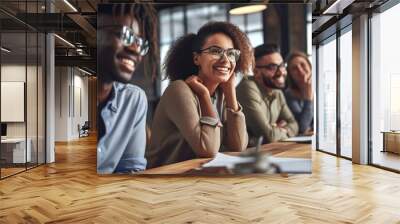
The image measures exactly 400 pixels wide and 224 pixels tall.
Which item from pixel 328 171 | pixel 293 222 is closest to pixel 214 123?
pixel 328 171

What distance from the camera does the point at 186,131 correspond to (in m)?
6.28

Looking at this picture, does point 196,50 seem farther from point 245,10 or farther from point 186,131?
point 186,131

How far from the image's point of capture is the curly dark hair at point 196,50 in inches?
251

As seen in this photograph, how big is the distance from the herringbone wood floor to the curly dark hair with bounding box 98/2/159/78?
188cm

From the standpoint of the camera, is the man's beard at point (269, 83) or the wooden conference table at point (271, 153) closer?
the wooden conference table at point (271, 153)

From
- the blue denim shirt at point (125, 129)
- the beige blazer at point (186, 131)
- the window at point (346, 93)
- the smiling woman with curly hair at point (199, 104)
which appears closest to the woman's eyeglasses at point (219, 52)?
the smiling woman with curly hair at point (199, 104)

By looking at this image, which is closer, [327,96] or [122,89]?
[122,89]

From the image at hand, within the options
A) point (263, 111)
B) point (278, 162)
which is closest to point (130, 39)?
point (263, 111)

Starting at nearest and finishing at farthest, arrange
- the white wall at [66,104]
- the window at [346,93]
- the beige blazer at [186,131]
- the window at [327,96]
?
the beige blazer at [186,131] < the window at [346,93] < the window at [327,96] < the white wall at [66,104]

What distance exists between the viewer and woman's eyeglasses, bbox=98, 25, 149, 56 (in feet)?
21.0

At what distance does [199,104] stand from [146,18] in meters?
1.64

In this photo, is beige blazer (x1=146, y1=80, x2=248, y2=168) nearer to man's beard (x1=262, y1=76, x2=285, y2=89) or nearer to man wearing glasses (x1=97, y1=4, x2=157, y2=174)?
man wearing glasses (x1=97, y1=4, x2=157, y2=174)

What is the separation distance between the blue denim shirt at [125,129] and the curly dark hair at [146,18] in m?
0.50

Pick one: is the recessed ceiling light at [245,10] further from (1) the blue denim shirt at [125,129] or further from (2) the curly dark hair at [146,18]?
(1) the blue denim shirt at [125,129]
